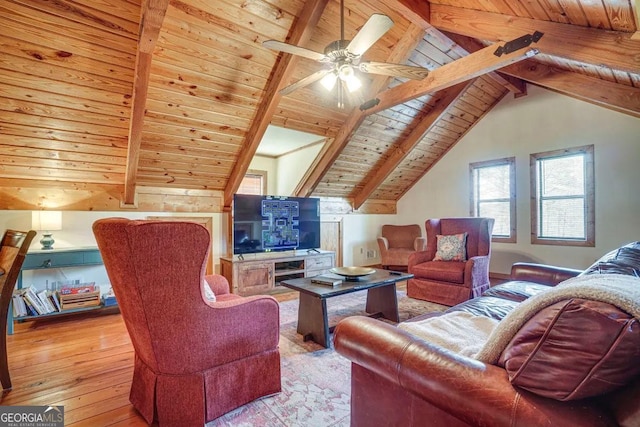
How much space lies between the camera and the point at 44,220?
3.24m

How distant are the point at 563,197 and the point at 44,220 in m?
6.59

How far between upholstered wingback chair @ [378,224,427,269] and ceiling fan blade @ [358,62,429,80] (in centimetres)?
347

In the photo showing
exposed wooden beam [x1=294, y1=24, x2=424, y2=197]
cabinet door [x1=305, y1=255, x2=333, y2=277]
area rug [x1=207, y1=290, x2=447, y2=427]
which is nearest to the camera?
area rug [x1=207, y1=290, x2=447, y2=427]

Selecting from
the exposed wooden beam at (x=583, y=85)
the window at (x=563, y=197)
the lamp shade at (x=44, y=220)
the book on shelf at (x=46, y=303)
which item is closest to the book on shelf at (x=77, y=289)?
the book on shelf at (x=46, y=303)

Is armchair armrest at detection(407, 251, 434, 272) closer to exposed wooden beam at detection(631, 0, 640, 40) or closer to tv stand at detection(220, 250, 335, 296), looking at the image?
tv stand at detection(220, 250, 335, 296)

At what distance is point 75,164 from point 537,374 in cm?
429

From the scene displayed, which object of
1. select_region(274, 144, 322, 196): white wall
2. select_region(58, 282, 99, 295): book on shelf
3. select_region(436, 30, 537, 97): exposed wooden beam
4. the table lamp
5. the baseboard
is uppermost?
select_region(436, 30, 537, 97): exposed wooden beam

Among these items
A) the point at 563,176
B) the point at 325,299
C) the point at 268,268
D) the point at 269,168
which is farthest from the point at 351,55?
the point at 269,168

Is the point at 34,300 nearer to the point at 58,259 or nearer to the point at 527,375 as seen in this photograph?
the point at 58,259

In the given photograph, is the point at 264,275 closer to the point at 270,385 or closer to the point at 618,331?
the point at 270,385

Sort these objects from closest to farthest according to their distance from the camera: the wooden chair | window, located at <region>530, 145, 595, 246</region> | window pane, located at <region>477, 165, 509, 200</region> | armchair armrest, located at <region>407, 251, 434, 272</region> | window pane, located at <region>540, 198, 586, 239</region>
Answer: the wooden chair
armchair armrest, located at <region>407, 251, 434, 272</region>
window, located at <region>530, 145, 595, 246</region>
window pane, located at <region>540, 198, 586, 239</region>
window pane, located at <region>477, 165, 509, 200</region>

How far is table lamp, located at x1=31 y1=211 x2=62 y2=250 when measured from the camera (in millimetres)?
3244

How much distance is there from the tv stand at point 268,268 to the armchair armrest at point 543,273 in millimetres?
1979

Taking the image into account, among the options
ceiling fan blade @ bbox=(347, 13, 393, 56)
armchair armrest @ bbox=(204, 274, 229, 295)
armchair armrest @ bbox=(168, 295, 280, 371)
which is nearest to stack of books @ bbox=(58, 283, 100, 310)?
armchair armrest @ bbox=(204, 274, 229, 295)
